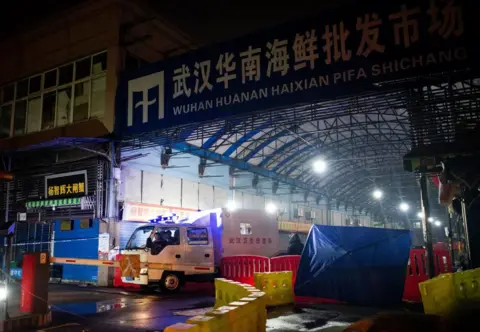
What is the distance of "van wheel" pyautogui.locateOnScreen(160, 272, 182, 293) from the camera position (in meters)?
14.6

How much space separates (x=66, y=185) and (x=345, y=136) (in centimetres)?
1830

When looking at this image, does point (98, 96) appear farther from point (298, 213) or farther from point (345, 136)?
point (298, 213)

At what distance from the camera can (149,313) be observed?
34.8 ft

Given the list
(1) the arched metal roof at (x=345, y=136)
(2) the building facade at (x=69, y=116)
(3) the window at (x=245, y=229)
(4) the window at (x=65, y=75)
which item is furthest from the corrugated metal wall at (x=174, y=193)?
(4) the window at (x=65, y=75)

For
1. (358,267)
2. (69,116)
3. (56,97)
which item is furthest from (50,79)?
(358,267)

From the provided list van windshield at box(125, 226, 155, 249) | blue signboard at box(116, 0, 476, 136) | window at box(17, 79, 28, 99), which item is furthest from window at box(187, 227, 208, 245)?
window at box(17, 79, 28, 99)

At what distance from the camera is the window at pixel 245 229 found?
17.2 m

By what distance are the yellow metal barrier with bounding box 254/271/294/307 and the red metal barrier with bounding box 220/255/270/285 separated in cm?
213

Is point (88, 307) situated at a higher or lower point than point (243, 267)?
lower

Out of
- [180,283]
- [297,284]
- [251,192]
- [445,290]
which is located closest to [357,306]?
[297,284]

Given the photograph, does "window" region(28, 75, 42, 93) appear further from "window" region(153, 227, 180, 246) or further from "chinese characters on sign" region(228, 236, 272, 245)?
"chinese characters on sign" region(228, 236, 272, 245)

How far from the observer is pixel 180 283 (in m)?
15.2

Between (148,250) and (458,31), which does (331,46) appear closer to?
(458,31)

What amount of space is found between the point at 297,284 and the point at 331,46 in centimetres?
725
